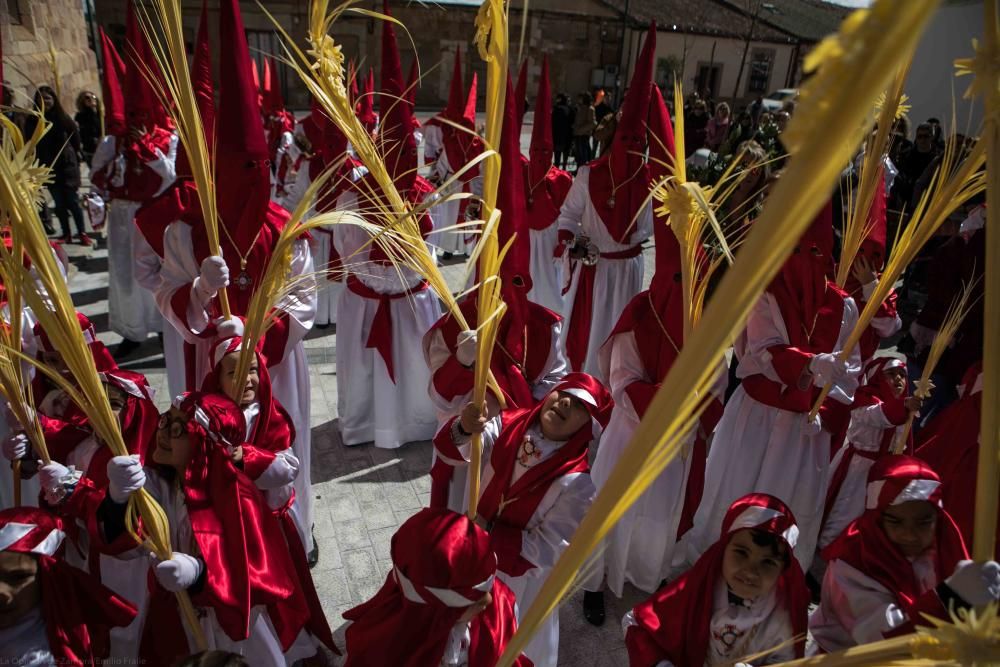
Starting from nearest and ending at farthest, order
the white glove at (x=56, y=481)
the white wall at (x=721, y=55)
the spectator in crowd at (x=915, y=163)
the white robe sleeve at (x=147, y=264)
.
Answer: the white glove at (x=56, y=481) → the white robe sleeve at (x=147, y=264) → the spectator in crowd at (x=915, y=163) → the white wall at (x=721, y=55)

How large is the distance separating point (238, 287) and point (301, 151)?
6.41m

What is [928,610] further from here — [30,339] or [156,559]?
[30,339]

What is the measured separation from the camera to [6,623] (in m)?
2.17

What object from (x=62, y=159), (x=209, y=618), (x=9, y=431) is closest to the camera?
(x=209, y=618)

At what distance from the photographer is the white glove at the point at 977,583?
184 centimetres

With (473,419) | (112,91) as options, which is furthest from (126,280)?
(473,419)

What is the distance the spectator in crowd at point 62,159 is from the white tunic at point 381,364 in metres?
4.67

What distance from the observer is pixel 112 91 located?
6094 millimetres

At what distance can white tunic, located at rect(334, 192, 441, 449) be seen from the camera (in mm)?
5008

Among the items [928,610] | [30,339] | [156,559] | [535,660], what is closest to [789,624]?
[928,610]

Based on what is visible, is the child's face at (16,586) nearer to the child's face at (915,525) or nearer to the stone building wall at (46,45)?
the child's face at (915,525)

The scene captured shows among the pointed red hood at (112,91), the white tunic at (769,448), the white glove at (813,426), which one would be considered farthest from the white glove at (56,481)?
the pointed red hood at (112,91)

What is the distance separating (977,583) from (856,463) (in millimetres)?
2261

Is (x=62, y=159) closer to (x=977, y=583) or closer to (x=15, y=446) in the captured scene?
(x=15, y=446)
